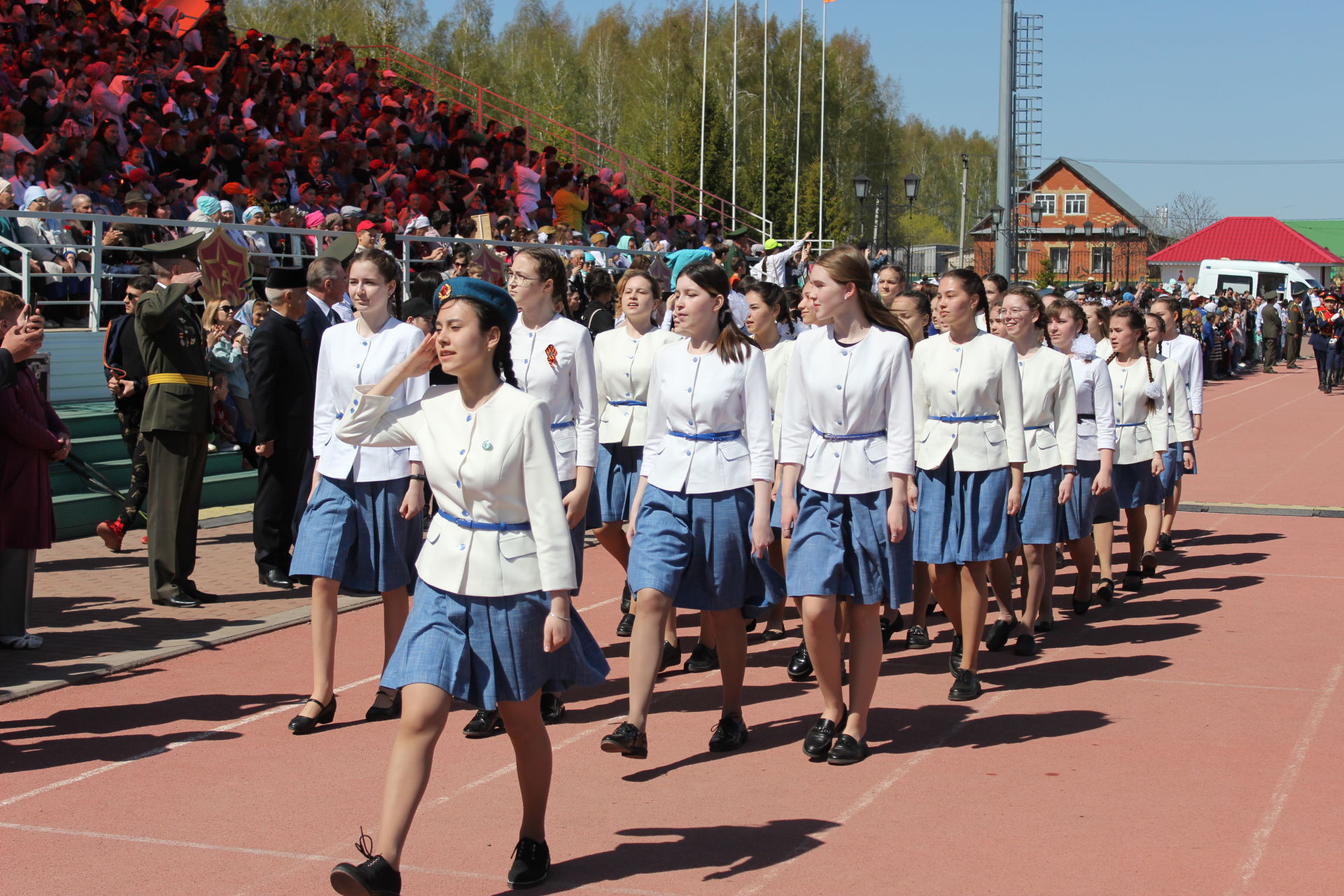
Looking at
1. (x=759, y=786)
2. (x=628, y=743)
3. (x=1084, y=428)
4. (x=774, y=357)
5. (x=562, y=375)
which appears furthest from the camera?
(x=1084, y=428)

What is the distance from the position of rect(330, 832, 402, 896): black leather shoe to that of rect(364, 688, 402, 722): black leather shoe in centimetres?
235

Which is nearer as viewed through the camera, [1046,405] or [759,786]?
[759,786]

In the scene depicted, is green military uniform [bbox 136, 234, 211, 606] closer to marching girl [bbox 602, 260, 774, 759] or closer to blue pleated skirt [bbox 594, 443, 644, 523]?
blue pleated skirt [bbox 594, 443, 644, 523]

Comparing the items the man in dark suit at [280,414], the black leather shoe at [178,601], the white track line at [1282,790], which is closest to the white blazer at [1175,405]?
the white track line at [1282,790]

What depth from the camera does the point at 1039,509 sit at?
783 centimetres

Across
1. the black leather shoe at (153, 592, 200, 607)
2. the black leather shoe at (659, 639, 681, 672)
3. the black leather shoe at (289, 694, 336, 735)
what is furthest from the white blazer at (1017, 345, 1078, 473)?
the black leather shoe at (153, 592, 200, 607)

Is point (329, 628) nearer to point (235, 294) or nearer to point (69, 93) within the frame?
point (235, 294)

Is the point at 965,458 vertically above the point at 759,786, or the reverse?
the point at 965,458

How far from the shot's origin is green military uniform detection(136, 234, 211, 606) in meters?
8.52

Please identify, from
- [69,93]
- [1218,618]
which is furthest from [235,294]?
[1218,618]

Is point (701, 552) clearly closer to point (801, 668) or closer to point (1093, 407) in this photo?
point (801, 668)

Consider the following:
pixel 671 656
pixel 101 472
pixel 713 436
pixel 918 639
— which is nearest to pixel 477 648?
pixel 713 436

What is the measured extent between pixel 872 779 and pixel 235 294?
9.40m

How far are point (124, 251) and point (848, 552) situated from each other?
1024cm
